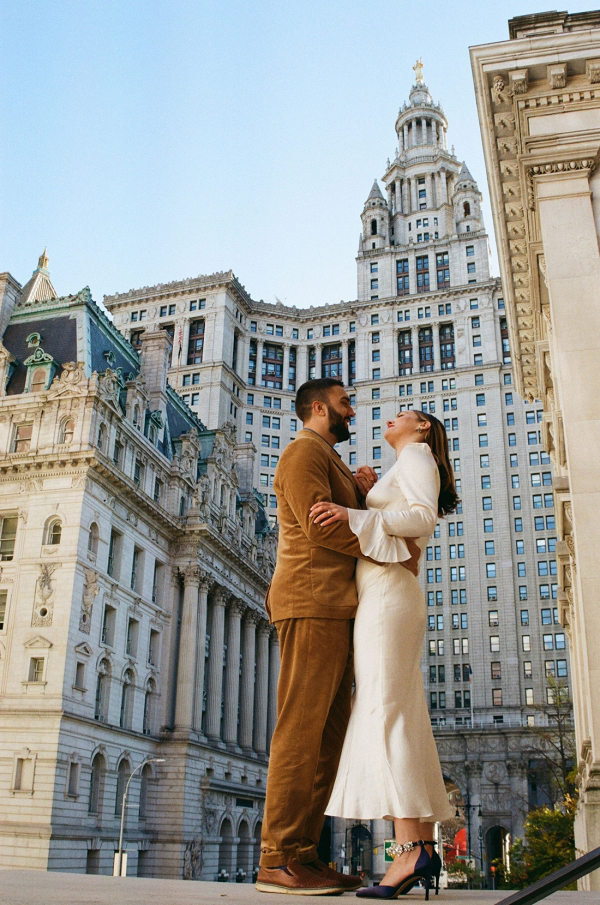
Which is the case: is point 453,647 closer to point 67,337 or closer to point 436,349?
point 436,349

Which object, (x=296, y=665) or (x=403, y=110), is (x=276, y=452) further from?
(x=296, y=665)

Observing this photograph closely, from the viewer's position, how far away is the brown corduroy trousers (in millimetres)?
5605

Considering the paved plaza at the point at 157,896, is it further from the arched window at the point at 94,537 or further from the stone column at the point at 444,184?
the stone column at the point at 444,184

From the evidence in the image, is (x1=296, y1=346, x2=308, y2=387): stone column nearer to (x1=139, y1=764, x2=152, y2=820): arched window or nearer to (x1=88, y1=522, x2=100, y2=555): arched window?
(x1=88, y1=522, x2=100, y2=555): arched window

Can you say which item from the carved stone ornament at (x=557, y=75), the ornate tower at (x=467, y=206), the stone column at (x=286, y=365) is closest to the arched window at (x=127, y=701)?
the carved stone ornament at (x=557, y=75)

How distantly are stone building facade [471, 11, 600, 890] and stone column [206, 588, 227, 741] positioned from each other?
147 ft

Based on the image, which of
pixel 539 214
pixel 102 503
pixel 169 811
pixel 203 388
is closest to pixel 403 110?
pixel 203 388

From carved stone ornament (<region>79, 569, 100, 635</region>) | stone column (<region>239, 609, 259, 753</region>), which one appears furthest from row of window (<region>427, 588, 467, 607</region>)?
carved stone ornament (<region>79, 569, 100, 635</region>)

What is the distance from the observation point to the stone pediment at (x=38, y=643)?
150ft

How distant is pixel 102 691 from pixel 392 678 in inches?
1852

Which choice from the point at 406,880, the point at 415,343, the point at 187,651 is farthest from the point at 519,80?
the point at 415,343

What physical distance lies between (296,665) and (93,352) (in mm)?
53005

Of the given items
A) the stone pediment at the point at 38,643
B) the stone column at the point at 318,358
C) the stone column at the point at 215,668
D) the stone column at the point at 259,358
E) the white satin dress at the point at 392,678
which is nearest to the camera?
the white satin dress at the point at 392,678

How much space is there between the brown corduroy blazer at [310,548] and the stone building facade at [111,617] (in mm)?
41571
